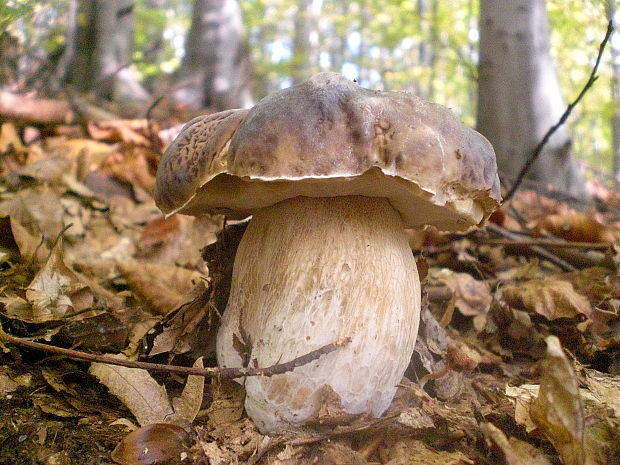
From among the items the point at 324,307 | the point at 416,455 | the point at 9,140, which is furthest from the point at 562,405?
the point at 9,140

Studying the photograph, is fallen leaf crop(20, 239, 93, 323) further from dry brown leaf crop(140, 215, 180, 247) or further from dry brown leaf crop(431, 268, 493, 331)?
dry brown leaf crop(431, 268, 493, 331)

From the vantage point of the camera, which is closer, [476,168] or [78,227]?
[476,168]

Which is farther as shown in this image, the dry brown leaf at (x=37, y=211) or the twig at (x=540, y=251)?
the twig at (x=540, y=251)

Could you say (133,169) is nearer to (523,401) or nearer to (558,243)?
(558,243)

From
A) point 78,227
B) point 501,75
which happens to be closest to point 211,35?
point 501,75

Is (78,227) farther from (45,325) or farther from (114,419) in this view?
(114,419)

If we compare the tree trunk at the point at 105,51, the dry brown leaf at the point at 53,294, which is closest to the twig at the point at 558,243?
the dry brown leaf at the point at 53,294

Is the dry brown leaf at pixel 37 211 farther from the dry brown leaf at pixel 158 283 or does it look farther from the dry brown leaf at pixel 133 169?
the dry brown leaf at pixel 133 169
